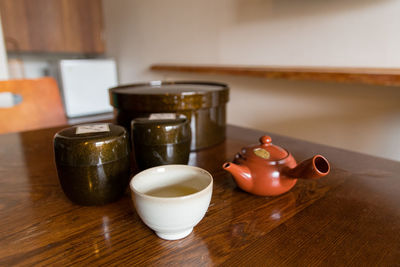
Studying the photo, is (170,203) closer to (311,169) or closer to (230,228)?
(230,228)

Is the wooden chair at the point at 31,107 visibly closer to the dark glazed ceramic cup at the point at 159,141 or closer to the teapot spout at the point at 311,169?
the dark glazed ceramic cup at the point at 159,141

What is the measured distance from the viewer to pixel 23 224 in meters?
0.37

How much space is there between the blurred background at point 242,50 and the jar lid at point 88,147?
137 centimetres

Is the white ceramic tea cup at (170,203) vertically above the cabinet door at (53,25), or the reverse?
the cabinet door at (53,25)

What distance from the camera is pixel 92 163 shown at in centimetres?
38

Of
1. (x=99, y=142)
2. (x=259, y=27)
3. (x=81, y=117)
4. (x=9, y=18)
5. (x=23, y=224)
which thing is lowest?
(x=81, y=117)

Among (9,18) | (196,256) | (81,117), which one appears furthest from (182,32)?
(196,256)

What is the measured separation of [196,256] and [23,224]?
0.81 feet

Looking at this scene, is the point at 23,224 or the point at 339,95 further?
the point at 339,95

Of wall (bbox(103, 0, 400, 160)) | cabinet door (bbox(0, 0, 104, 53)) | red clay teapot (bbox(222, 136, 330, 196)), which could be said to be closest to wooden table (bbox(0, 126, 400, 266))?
red clay teapot (bbox(222, 136, 330, 196))

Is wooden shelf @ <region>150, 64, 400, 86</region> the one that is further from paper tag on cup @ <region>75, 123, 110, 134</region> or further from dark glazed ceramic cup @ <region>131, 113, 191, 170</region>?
paper tag on cup @ <region>75, 123, 110, 134</region>

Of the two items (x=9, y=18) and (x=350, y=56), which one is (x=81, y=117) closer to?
(x=9, y=18)

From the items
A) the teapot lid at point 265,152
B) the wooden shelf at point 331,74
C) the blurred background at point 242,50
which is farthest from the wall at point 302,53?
the teapot lid at point 265,152

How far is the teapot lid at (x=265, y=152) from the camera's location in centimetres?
44
